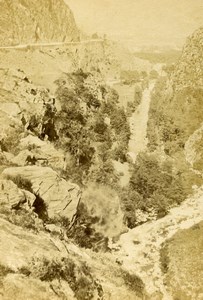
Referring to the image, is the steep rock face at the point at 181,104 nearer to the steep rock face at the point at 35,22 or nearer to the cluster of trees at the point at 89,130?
the cluster of trees at the point at 89,130

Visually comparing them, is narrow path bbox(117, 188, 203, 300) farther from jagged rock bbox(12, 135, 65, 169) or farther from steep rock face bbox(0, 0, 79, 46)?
steep rock face bbox(0, 0, 79, 46)

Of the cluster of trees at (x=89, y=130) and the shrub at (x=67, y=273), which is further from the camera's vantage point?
the cluster of trees at (x=89, y=130)

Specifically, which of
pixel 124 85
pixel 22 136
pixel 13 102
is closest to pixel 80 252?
pixel 22 136

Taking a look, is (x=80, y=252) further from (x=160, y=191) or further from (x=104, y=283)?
(x=160, y=191)

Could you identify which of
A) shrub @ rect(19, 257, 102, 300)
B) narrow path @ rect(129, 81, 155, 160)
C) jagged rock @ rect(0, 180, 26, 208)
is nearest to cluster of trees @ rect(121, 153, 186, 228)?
narrow path @ rect(129, 81, 155, 160)

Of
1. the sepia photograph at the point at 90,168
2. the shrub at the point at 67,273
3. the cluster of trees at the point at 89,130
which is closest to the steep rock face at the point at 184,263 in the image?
the sepia photograph at the point at 90,168
